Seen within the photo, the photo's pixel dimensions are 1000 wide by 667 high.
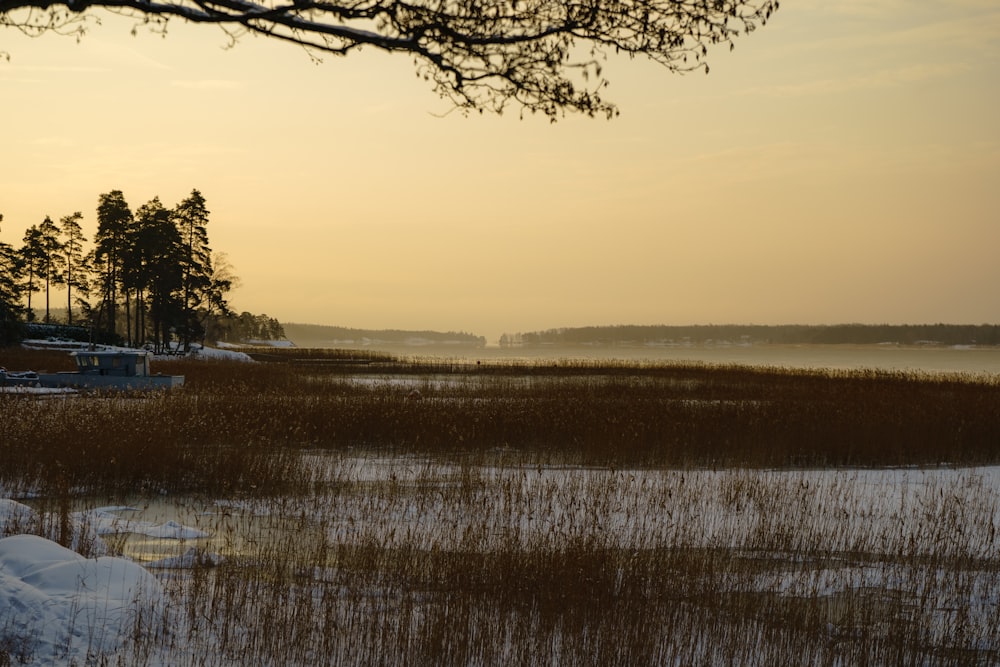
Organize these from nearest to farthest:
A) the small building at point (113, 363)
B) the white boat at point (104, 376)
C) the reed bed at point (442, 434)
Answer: the reed bed at point (442, 434) → the white boat at point (104, 376) → the small building at point (113, 363)

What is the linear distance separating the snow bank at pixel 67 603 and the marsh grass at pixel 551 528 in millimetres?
244

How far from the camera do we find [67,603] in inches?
226

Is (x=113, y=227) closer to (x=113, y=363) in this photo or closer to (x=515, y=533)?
(x=113, y=363)

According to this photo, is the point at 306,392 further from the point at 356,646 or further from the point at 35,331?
the point at 35,331

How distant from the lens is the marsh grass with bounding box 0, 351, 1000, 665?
610 centimetres

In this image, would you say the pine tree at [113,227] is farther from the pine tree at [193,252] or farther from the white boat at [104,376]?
the white boat at [104,376]

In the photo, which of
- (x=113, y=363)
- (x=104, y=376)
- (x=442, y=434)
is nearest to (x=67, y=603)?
(x=442, y=434)

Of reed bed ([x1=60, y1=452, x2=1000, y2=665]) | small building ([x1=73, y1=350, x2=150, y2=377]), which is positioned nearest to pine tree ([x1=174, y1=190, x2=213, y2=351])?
small building ([x1=73, y1=350, x2=150, y2=377])

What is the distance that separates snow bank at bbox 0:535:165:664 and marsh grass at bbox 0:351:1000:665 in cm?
24

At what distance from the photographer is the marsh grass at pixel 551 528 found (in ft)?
20.0

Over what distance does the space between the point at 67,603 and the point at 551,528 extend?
14.3 feet

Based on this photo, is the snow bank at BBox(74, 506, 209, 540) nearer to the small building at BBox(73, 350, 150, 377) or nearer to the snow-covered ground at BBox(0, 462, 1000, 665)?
the snow-covered ground at BBox(0, 462, 1000, 665)

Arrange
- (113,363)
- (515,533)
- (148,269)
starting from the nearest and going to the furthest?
(515,533) → (113,363) → (148,269)

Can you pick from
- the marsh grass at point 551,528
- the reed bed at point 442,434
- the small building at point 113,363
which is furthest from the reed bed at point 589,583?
the small building at point 113,363
